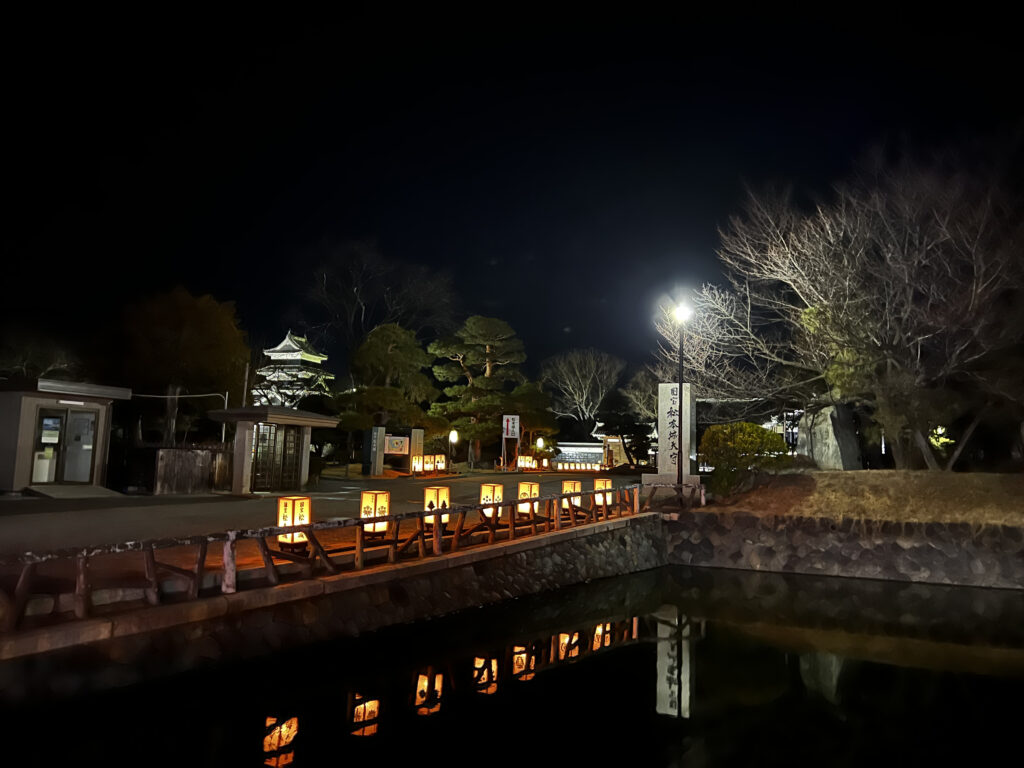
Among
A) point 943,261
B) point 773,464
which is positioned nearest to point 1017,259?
point 943,261

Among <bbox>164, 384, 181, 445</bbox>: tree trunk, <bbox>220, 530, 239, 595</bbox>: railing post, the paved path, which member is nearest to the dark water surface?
<bbox>220, 530, 239, 595</bbox>: railing post

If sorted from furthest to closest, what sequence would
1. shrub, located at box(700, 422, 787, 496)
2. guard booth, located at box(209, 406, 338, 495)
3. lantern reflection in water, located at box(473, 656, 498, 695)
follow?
guard booth, located at box(209, 406, 338, 495)
shrub, located at box(700, 422, 787, 496)
lantern reflection in water, located at box(473, 656, 498, 695)

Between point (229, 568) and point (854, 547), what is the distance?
12524 millimetres

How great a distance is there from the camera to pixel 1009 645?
9.73 m

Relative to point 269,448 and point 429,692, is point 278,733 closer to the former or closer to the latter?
point 429,692

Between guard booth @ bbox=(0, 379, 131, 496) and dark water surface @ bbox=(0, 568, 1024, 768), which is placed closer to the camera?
dark water surface @ bbox=(0, 568, 1024, 768)

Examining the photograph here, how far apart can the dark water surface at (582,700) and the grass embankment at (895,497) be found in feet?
10.1

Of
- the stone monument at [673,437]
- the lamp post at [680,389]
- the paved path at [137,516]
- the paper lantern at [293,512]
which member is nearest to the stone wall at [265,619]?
the paper lantern at [293,512]

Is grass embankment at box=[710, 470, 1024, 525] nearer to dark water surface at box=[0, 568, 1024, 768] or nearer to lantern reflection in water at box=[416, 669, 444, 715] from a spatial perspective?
dark water surface at box=[0, 568, 1024, 768]

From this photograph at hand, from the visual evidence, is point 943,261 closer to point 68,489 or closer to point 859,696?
point 859,696

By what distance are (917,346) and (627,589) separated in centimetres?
964

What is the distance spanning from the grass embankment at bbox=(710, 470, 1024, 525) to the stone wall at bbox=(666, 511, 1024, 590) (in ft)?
0.96

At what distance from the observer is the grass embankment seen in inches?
539

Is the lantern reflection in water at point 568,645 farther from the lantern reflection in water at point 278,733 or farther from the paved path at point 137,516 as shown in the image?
the paved path at point 137,516
